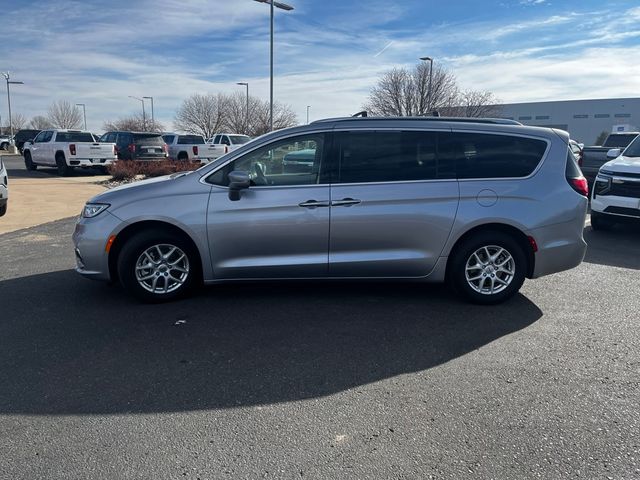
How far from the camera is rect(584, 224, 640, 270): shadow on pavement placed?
7.42m

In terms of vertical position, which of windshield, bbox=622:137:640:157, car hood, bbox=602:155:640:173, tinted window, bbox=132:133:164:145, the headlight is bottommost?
the headlight

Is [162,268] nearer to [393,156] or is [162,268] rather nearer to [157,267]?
[157,267]

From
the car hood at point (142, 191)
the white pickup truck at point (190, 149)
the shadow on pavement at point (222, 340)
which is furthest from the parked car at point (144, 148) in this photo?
the car hood at point (142, 191)

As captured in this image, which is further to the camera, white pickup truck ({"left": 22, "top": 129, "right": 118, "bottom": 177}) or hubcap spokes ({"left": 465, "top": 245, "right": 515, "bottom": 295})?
white pickup truck ({"left": 22, "top": 129, "right": 118, "bottom": 177})

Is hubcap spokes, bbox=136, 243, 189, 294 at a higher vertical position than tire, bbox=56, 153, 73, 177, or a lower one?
lower

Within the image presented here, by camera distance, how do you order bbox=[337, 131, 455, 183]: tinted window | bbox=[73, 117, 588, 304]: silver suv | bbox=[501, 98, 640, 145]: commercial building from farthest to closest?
1. bbox=[501, 98, 640, 145]: commercial building
2. bbox=[337, 131, 455, 183]: tinted window
3. bbox=[73, 117, 588, 304]: silver suv

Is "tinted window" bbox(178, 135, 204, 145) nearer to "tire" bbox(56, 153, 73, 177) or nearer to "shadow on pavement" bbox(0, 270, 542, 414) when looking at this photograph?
"tire" bbox(56, 153, 73, 177)

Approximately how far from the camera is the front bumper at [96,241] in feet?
16.6

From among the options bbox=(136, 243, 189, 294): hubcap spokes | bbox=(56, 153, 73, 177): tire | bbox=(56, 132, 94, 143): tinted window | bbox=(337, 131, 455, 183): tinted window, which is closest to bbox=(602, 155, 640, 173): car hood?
bbox=(337, 131, 455, 183): tinted window

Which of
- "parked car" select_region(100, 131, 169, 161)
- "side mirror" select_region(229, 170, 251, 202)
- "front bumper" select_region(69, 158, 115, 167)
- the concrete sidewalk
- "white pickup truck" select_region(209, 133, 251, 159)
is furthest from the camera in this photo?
"white pickup truck" select_region(209, 133, 251, 159)

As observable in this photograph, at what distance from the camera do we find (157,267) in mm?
5172

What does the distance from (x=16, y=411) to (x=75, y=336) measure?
1.24m

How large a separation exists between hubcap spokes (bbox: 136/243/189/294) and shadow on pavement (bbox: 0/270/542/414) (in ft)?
0.69

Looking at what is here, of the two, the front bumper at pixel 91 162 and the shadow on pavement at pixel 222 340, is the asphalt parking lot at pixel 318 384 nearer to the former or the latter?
the shadow on pavement at pixel 222 340
